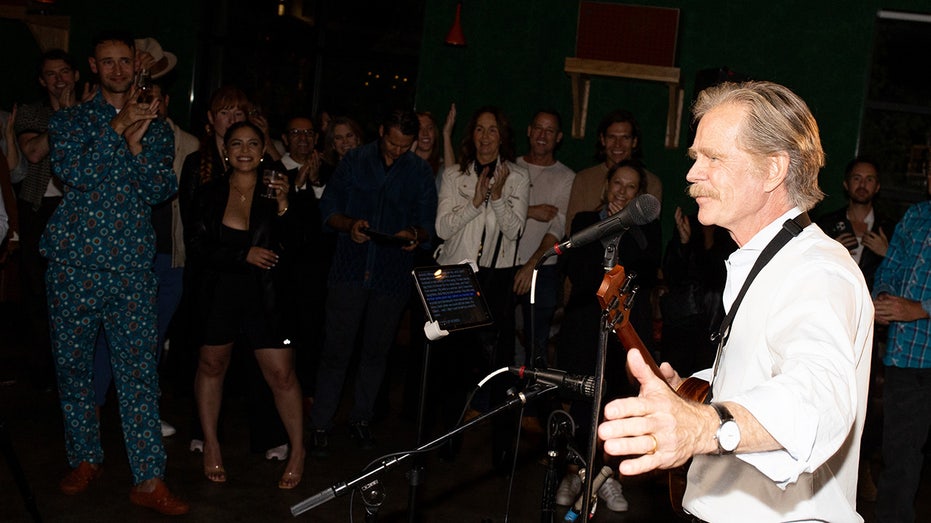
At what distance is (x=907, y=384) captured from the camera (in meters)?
3.88

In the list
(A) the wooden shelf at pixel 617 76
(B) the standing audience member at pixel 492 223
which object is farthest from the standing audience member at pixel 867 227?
(B) the standing audience member at pixel 492 223

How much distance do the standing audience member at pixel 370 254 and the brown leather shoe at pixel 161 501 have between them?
97 cm

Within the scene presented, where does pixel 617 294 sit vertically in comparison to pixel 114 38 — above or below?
below

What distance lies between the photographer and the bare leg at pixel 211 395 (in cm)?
407

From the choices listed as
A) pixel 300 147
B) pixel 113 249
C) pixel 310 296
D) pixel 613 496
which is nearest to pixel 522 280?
pixel 613 496

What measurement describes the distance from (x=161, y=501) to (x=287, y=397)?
0.71 meters

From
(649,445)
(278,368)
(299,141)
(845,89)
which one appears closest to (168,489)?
(278,368)

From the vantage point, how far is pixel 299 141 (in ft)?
18.2

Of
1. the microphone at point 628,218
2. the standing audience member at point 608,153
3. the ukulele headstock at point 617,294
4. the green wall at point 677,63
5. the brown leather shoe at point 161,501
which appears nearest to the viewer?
the ukulele headstock at point 617,294

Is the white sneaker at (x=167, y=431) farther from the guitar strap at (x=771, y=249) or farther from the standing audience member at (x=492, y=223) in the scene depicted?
the guitar strap at (x=771, y=249)

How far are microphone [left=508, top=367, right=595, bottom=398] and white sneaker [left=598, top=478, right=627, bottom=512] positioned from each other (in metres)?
2.20

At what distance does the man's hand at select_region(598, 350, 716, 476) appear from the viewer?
4.39ft

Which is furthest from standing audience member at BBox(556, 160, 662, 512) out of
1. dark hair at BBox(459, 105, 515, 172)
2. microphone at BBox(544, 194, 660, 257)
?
microphone at BBox(544, 194, 660, 257)

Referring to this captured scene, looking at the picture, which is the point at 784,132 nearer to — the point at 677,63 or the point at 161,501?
the point at 161,501
